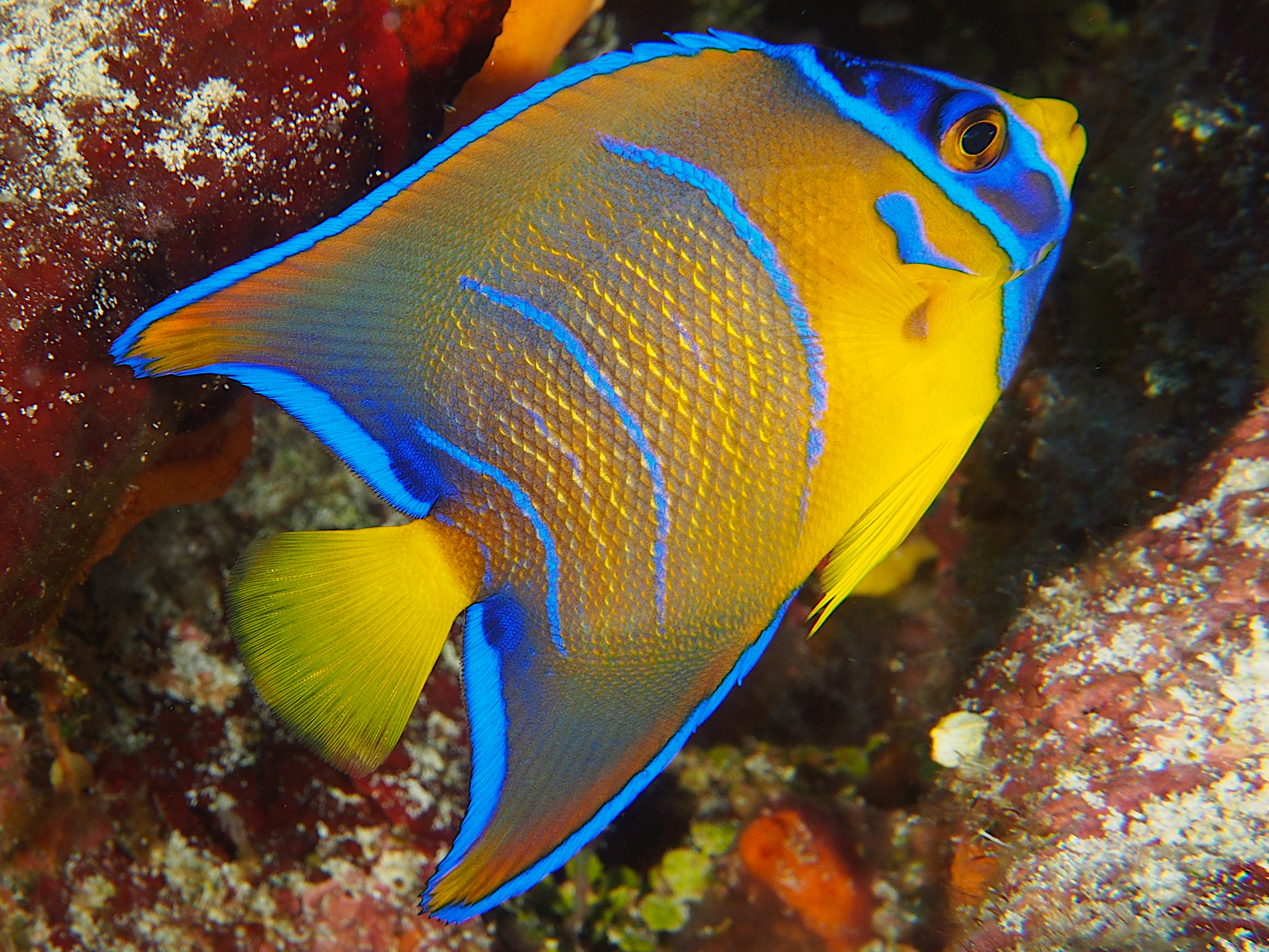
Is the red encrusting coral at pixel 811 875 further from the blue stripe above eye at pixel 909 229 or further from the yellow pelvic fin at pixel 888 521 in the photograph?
the blue stripe above eye at pixel 909 229

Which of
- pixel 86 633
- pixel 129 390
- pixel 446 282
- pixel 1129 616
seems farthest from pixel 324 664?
pixel 86 633

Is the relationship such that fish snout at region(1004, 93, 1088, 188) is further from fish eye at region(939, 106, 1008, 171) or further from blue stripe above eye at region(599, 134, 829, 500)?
blue stripe above eye at region(599, 134, 829, 500)

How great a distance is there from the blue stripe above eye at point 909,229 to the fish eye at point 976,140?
95 mm

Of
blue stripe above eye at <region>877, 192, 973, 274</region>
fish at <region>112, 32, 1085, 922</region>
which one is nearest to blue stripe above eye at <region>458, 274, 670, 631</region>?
fish at <region>112, 32, 1085, 922</region>

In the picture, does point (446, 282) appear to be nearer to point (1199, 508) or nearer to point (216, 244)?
point (216, 244)

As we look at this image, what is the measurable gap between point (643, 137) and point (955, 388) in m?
0.66

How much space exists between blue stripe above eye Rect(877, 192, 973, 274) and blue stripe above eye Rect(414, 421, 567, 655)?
2.33 feet

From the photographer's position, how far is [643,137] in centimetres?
116

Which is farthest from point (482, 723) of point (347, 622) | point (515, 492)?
point (515, 492)

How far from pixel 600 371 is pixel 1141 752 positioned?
111cm

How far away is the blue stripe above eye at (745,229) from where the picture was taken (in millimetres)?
1139

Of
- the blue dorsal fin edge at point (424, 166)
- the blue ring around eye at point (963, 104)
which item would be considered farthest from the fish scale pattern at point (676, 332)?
the blue ring around eye at point (963, 104)

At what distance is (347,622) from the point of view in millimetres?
1158

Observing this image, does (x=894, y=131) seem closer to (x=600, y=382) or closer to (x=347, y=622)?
(x=600, y=382)
